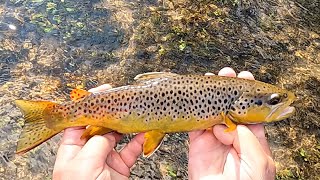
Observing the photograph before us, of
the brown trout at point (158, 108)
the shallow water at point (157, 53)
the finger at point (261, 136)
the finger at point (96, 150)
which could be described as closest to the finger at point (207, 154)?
the brown trout at point (158, 108)

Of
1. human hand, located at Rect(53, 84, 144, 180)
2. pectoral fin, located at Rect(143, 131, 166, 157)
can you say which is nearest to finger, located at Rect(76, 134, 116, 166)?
human hand, located at Rect(53, 84, 144, 180)

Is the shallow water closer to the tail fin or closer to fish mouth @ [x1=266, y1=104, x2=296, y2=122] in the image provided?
the tail fin

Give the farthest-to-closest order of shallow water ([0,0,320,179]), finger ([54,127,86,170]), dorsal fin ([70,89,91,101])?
shallow water ([0,0,320,179]) < dorsal fin ([70,89,91,101]) < finger ([54,127,86,170])

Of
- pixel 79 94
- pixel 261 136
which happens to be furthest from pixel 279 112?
pixel 79 94

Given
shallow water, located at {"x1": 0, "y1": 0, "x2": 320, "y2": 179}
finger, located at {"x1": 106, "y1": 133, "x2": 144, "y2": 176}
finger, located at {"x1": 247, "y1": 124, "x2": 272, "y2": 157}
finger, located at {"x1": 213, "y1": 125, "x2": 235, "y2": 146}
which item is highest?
finger, located at {"x1": 213, "y1": 125, "x2": 235, "y2": 146}

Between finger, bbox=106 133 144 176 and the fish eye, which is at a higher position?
the fish eye

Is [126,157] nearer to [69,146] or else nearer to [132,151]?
[132,151]
